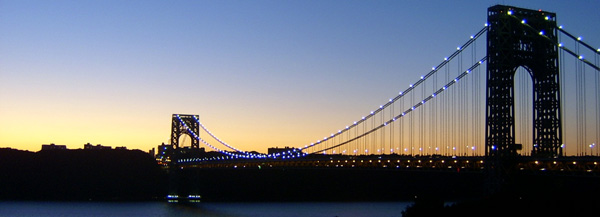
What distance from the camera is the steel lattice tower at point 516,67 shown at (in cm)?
5288

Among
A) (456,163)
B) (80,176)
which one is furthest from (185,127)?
(456,163)

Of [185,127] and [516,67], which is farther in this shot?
[185,127]

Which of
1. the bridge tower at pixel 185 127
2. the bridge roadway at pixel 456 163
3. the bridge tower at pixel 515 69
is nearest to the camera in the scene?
the bridge roadway at pixel 456 163

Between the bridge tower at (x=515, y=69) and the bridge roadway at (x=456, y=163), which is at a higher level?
the bridge tower at (x=515, y=69)

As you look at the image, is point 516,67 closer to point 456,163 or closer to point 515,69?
point 515,69

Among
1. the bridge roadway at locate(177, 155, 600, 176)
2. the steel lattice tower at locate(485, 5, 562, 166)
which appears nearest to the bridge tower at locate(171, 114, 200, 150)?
the bridge roadway at locate(177, 155, 600, 176)

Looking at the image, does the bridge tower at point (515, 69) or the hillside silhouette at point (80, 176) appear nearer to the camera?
the bridge tower at point (515, 69)

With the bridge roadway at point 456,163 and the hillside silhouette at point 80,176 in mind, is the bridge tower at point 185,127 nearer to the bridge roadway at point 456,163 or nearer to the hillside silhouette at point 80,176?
the hillside silhouette at point 80,176

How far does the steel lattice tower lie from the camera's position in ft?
173

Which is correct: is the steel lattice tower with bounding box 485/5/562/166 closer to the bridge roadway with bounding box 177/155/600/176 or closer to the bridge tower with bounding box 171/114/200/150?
the bridge roadway with bounding box 177/155/600/176

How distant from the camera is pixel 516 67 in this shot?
53750 mm

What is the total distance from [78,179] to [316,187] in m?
40.0

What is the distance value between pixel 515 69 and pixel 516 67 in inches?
7.0

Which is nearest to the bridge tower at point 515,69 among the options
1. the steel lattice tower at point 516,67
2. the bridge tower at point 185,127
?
the steel lattice tower at point 516,67
